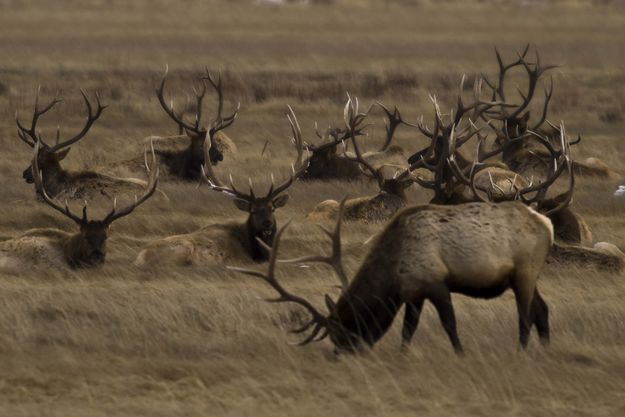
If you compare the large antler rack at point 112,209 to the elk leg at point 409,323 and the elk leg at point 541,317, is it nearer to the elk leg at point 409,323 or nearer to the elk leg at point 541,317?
the elk leg at point 409,323

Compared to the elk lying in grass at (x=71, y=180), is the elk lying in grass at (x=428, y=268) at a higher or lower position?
higher

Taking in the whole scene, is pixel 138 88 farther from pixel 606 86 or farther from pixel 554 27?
pixel 554 27

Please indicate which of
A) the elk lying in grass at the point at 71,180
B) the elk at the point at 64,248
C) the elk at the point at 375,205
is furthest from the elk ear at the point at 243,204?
the elk lying in grass at the point at 71,180

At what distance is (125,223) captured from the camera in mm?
13648

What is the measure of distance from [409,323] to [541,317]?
816 millimetres

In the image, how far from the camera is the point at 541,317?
8.72 metres

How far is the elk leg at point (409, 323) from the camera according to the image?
8.31 meters

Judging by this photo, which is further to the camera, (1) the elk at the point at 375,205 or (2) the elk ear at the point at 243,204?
(1) the elk at the point at 375,205

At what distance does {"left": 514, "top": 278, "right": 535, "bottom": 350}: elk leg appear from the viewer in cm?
829

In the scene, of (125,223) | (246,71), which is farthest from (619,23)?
(125,223)

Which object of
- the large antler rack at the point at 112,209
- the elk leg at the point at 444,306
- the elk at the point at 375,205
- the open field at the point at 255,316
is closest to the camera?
the open field at the point at 255,316

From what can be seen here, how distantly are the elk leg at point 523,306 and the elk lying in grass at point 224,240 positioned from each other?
10.9 feet

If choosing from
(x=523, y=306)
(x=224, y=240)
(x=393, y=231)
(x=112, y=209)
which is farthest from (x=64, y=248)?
(x=523, y=306)

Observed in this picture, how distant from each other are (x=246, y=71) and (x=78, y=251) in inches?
886
